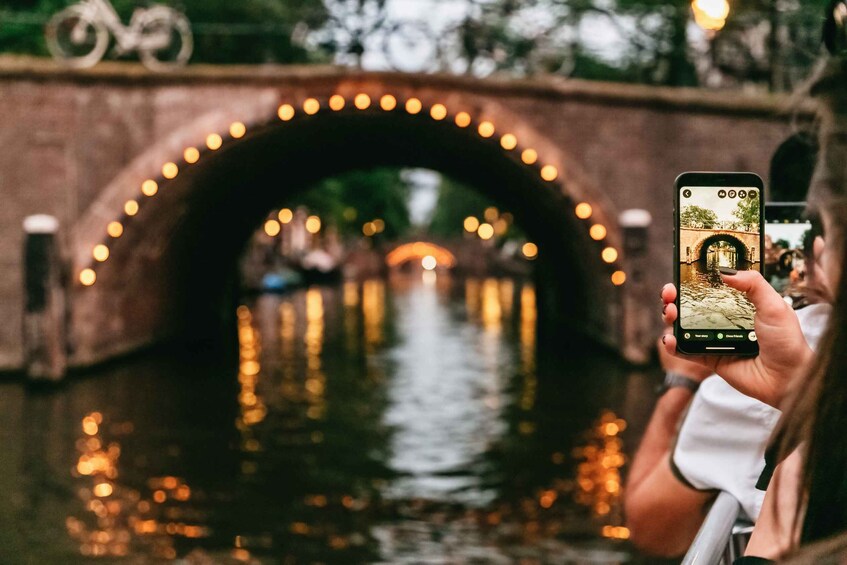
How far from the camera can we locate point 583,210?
14250mm

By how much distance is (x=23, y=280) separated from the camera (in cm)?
1322

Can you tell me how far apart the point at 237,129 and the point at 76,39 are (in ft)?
7.49

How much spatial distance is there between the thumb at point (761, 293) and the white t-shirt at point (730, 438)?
63 centimetres

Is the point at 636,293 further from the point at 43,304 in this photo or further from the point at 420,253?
the point at 420,253

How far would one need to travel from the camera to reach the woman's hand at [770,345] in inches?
58.2

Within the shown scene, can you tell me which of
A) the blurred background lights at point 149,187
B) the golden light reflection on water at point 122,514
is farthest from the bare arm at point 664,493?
the blurred background lights at point 149,187

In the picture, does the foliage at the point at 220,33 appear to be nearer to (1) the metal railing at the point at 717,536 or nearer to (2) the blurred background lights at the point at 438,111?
(2) the blurred background lights at the point at 438,111

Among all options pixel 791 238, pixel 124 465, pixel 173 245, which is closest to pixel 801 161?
pixel 791 238

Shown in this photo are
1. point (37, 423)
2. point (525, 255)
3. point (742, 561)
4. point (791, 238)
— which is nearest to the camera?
point (742, 561)

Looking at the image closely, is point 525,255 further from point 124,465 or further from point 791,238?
point 791,238

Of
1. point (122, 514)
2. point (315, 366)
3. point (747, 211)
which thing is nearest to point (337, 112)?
point (315, 366)

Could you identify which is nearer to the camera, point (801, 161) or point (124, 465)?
point (801, 161)

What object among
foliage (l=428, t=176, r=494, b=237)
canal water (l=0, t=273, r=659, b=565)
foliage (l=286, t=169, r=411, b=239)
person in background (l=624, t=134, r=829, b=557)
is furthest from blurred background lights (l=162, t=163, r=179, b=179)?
foliage (l=428, t=176, r=494, b=237)

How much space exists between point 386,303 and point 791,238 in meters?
30.8
